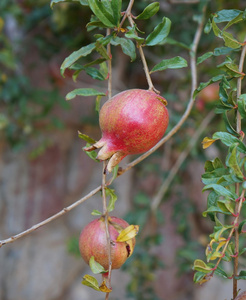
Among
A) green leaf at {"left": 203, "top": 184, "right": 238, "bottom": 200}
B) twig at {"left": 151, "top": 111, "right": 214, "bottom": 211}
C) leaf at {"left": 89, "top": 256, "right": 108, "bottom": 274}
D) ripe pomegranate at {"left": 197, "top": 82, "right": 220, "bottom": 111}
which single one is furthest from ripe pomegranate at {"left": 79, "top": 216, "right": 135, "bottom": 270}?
ripe pomegranate at {"left": 197, "top": 82, "right": 220, "bottom": 111}

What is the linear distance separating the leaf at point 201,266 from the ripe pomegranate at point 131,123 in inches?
5.6

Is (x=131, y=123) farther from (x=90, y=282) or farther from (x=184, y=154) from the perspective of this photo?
(x=184, y=154)

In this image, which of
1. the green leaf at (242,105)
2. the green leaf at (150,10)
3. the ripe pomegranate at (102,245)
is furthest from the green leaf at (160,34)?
the ripe pomegranate at (102,245)

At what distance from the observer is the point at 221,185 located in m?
0.46

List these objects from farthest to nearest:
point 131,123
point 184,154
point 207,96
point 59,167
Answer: point 59,167 → point 207,96 → point 184,154 → point 131,123

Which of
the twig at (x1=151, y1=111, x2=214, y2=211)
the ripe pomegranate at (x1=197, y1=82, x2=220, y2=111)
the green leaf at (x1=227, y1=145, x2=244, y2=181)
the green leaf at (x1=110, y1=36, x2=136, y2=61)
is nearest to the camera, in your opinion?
the green leaf at (x1=227, y1=145, x2=244, y2=181)

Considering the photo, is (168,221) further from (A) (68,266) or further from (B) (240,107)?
(B) (240,107)

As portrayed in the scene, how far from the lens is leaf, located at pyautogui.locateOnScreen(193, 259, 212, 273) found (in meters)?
0.44

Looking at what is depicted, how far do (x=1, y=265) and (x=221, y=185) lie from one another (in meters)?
1.40

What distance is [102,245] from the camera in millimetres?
455

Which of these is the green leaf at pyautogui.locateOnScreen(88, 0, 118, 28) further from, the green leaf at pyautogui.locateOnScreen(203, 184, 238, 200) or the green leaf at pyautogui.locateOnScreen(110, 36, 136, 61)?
the green leaf at pyautogui.locateOnScreen(203, 184, 238, 200)

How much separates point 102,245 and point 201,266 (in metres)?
0.11

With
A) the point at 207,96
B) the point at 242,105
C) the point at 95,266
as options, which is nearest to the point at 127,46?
the point at 242,105

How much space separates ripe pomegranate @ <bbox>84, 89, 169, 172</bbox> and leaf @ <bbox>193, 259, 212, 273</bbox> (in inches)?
5.6
